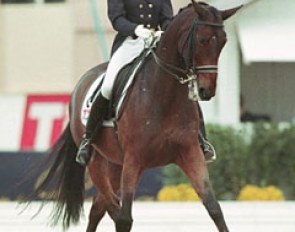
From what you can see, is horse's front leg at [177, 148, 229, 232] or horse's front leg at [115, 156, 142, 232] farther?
horse's front leg at [115, 156, 142, 232]

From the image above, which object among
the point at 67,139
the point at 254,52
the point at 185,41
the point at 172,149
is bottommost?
the point at 254,52

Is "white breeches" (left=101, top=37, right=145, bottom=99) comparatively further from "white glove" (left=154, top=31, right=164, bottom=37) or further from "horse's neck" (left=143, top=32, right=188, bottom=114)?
"horse's neck" (left=143, top=32, right=188, bottom=114)

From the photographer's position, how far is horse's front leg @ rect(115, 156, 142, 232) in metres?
8.54

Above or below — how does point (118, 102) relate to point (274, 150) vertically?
above

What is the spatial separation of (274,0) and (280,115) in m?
1.88

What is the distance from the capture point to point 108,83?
9227mm

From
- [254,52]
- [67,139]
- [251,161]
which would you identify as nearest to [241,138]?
[251,161]

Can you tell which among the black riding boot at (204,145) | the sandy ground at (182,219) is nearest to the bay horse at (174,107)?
the black riding boot at (204,145)

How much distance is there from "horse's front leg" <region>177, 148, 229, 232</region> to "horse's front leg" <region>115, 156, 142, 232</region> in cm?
34

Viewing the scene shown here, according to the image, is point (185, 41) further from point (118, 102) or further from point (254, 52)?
point (254, 52)

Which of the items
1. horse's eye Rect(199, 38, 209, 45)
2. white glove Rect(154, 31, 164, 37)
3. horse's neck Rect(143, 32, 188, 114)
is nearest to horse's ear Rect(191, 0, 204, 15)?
horse's eye Rect(199, 38, 209, 45)

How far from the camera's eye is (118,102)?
9.05 m

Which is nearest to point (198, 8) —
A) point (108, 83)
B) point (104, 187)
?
point (108, 83)

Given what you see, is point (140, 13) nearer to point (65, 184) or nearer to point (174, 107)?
point (174, 107)
